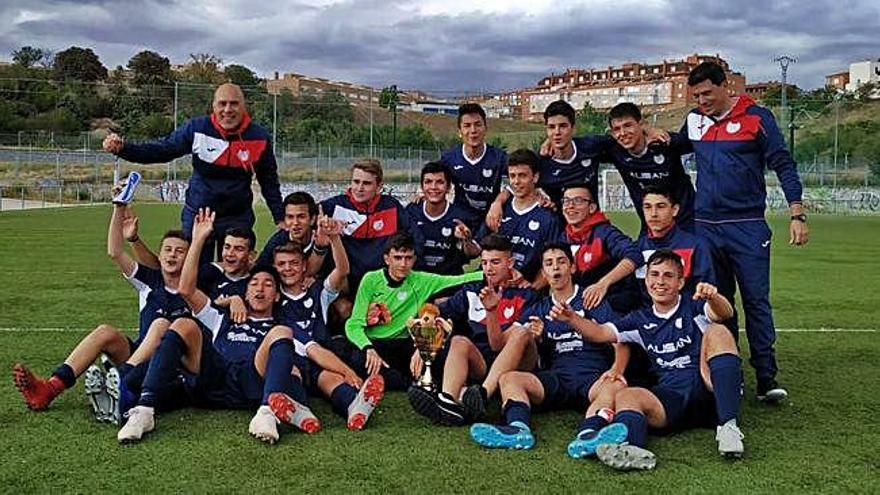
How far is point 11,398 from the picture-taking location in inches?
221

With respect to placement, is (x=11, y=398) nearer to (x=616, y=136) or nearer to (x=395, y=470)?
Result: (x=395, y=470)

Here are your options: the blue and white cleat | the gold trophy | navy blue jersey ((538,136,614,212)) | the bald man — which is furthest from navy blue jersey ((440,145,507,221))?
the blue and white cleat

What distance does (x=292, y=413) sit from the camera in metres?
4.95

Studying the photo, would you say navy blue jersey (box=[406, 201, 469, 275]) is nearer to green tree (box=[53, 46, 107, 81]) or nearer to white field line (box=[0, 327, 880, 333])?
white field line (box=[0, 327, 880, 333])

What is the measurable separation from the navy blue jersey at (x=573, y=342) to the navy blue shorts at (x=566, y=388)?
0.17 ft

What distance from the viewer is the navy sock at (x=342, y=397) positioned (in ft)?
17.3

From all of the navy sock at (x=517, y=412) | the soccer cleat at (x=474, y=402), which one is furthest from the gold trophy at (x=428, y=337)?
the navy sock at (x=517, y=412)

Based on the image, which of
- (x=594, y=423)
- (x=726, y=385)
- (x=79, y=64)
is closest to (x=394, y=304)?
(x=594, y=423)

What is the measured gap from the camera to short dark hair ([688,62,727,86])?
5.87 metres

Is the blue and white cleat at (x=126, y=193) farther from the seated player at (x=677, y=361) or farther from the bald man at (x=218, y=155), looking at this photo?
the seated player at (x=677, y=361)

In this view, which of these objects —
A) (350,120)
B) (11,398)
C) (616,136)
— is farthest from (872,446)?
(350,120)

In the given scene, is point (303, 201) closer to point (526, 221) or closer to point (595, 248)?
point (526, 221)

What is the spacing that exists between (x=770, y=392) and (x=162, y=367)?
3707 millimetres

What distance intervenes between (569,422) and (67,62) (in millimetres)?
97229
